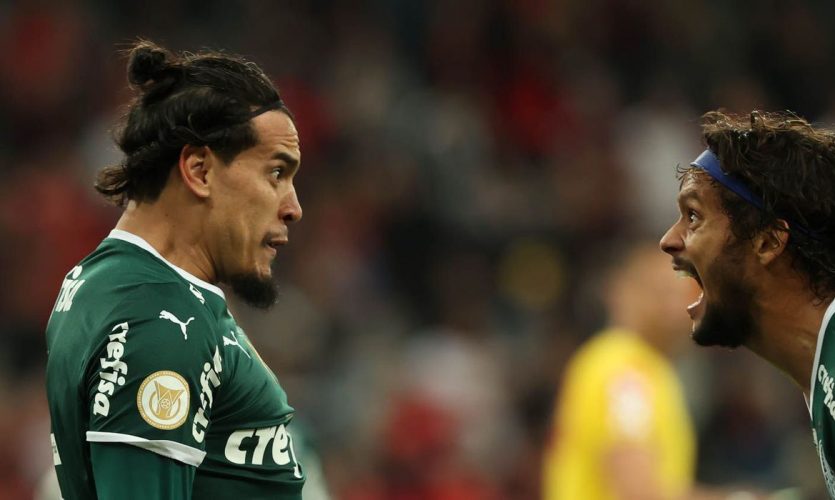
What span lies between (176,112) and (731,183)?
1461 millimetres

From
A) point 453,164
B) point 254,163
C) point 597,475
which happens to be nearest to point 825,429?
point 254,163

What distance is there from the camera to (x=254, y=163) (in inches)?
129

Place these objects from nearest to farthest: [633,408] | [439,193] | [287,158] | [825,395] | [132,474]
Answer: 1. [132,474]
2. [825,395]
3. [287,158]
4. [633,408]
5. [439,193]

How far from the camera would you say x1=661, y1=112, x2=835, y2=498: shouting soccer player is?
3414 mm

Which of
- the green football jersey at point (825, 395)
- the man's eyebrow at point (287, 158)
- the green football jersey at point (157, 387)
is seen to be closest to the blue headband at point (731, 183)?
the green football jersey at point (825, 395)

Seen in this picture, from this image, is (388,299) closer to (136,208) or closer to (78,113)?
(78,113)

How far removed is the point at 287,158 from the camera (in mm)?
3338

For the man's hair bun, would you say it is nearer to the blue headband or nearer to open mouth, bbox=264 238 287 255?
open mouth, bbox=264 238 287 255

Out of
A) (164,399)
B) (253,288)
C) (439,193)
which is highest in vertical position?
(439,193)

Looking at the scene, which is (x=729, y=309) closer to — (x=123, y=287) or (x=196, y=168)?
(x=196, y=168)

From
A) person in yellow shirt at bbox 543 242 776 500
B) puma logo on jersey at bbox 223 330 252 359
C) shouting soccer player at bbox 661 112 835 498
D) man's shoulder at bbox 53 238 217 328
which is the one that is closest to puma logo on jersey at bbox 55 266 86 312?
man's shoulder at bbox 53 238 217 328

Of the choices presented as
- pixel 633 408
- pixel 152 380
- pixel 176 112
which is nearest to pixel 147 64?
pixel 176 112

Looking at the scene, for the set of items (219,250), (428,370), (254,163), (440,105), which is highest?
(440,105)

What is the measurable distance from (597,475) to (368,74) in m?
5.77
